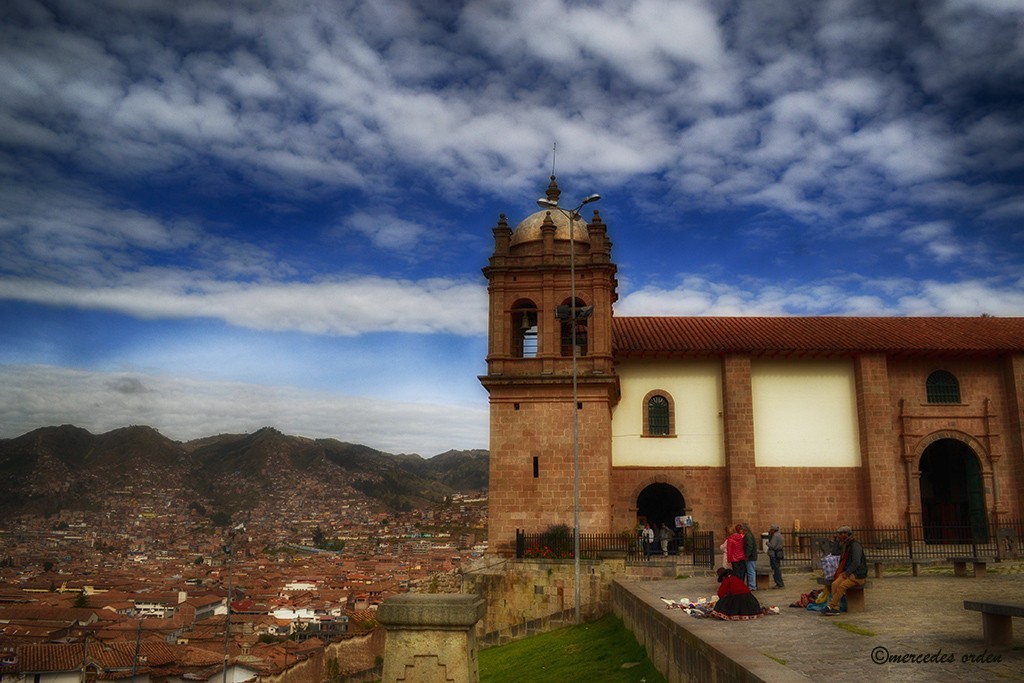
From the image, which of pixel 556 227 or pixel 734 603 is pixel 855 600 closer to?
pixel 734 603

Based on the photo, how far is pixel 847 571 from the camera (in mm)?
10461

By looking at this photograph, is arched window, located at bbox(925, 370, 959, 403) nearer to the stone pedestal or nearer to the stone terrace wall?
the stone terrace wall

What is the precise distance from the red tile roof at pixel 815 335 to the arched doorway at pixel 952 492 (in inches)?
131

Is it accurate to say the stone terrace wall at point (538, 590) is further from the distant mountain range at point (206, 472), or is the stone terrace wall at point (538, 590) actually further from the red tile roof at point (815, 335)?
the distant mountain range at point (206, 472)

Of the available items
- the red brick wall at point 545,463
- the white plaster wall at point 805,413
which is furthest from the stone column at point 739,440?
the red brick wall at point 545,463

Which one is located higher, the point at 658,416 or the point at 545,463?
the point at 658,416

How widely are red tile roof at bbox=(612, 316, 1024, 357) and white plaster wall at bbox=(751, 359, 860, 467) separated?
28.3 inches

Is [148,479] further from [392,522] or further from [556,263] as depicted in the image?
[556,263]

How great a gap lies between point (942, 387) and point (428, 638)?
24220mm

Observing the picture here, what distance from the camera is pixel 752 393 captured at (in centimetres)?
2367

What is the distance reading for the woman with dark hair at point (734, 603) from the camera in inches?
396

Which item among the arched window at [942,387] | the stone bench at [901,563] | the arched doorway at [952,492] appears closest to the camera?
the stone bench at [901,563]

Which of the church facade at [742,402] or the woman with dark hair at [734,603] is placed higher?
the church facade at [742,402]

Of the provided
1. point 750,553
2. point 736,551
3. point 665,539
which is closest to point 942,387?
point 665,539
